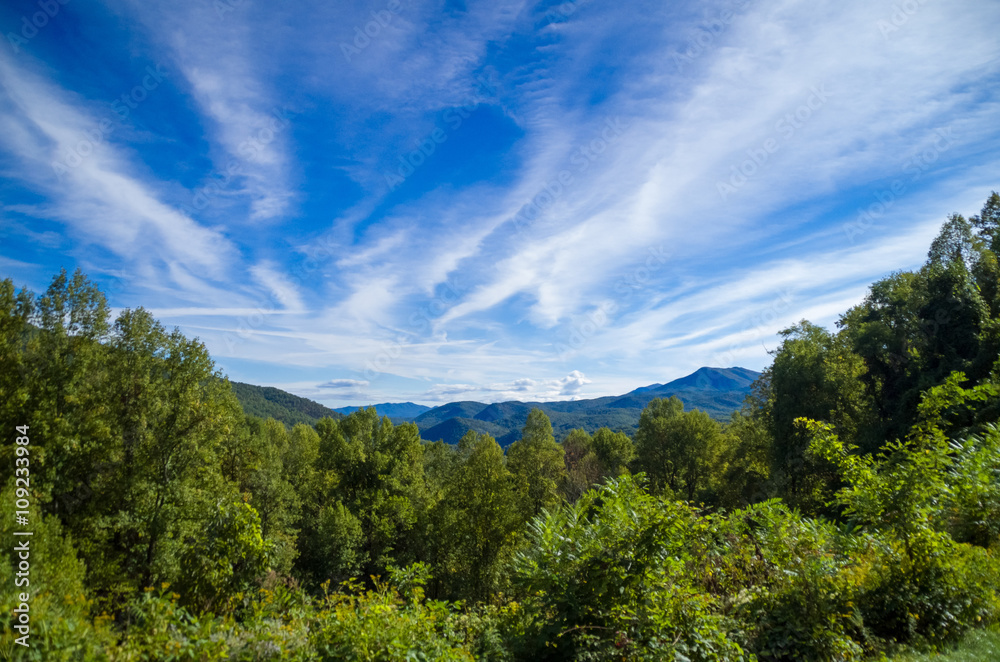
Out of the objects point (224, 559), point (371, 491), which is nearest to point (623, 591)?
point (224, 559)

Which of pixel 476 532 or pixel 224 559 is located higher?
pixel 224 559

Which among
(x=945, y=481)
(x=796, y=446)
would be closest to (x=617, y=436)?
(x=796, y=446)

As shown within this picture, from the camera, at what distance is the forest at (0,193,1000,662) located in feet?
15.9

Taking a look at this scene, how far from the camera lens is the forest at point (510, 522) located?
4.84 m

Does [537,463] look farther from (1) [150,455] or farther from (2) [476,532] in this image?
(1) [150,455]

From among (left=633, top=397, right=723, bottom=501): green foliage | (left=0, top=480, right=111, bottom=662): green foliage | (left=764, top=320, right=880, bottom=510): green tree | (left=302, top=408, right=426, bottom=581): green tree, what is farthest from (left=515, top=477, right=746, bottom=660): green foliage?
(left=633, top=397, right=723, bottom=501): green foliage

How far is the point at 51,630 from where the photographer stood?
134 inches

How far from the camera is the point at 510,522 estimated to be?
2291cm

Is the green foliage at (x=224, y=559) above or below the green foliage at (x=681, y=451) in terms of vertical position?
above

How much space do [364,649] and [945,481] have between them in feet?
28.7

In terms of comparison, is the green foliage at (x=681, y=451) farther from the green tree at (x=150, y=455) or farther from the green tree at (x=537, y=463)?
the green tree at (x=150, y=455)

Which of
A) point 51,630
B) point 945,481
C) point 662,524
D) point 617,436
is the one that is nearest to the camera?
point 51,630

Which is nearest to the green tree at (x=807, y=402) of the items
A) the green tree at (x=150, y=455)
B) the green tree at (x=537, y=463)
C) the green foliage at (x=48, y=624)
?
the green tree at (x=537, y=463)

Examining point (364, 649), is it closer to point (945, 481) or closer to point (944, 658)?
point (944, 658)
